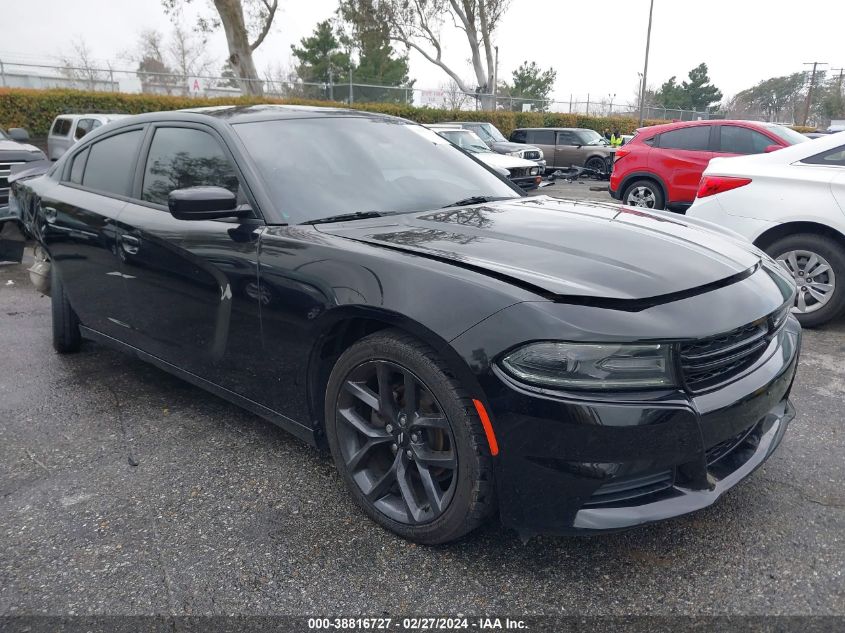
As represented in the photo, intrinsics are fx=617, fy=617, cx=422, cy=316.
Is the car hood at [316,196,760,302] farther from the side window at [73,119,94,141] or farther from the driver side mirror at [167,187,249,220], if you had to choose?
the side window at [73,119,94,141]

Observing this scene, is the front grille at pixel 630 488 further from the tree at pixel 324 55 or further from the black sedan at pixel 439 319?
the tree at pixel 324 55

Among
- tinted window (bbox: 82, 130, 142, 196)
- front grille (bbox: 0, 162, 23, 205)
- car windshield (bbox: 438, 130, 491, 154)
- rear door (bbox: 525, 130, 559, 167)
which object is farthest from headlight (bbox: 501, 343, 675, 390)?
rear door (bbox: 525, 130, 559, 167)

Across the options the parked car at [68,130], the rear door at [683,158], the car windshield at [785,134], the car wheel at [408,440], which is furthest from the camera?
the parked car at [68,130]

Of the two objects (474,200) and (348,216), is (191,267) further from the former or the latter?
(474,200)

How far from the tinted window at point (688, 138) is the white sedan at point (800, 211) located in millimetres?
4899

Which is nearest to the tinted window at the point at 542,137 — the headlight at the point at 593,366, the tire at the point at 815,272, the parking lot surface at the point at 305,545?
the tire at the point at 815,272

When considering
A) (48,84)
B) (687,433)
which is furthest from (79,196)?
(48,84)

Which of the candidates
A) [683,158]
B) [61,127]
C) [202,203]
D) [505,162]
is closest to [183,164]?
[202,203]

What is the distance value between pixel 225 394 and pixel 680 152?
8.81 meters

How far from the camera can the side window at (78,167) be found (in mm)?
3760

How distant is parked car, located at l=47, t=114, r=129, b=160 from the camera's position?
1267 centimetres

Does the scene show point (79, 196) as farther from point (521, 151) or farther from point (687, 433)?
point (521, 151)

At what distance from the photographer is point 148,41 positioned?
49.2 m

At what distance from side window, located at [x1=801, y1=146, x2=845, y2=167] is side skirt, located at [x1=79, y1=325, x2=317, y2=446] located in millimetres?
4446
